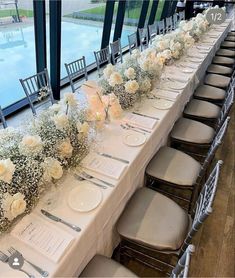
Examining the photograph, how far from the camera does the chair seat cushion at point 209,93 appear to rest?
324 cm

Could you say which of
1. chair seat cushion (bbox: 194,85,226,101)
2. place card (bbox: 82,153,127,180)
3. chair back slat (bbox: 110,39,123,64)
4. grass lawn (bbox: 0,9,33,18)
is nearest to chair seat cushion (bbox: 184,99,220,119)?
chair seat cushion (bbox: 194,85,226,101)

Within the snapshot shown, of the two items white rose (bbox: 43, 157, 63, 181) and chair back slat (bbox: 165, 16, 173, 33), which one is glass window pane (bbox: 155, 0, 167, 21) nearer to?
chair back slat (bbox: 165, 16, 173, 33)

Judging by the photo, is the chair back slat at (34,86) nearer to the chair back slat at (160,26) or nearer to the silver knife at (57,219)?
the silver knife at (57,219)

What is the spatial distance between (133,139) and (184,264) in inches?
37.6

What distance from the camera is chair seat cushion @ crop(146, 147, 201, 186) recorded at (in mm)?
1935

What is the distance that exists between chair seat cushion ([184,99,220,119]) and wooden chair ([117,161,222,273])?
1.36 meters

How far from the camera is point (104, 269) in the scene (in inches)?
52.4

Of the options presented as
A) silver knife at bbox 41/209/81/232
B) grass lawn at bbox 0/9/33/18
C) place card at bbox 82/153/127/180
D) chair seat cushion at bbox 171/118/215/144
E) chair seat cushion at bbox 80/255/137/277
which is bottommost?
chair seat cushion at bbox 80/255/137/277

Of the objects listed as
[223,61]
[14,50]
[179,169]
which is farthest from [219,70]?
[14,50]

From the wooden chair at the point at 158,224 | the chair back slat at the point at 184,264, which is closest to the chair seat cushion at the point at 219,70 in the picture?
the wooden chair at the point at 158,224

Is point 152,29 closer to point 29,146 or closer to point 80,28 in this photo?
point 80,28

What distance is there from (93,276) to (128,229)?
1.14 ft

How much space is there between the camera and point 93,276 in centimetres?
130

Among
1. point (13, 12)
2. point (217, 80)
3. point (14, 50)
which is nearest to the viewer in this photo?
point (13, 12)
